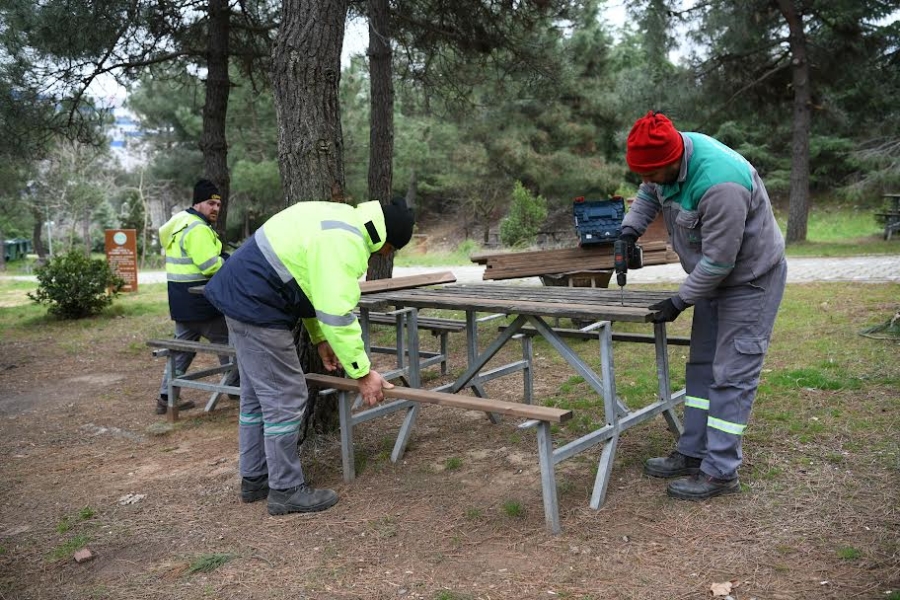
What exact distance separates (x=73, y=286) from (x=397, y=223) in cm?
887

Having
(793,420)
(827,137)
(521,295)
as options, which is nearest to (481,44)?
(521,295)

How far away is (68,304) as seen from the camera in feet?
35.1

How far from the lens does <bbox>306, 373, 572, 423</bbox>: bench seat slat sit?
3158mm

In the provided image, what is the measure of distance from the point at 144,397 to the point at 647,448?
4358 mm

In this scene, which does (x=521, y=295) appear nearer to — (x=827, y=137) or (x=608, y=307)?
(x=608, y=307)

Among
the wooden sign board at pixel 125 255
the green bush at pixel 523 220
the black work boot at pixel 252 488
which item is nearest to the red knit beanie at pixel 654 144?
the black work boot at pixel 252 488

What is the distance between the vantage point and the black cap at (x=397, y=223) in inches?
132

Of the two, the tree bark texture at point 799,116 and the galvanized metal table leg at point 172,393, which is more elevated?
the tree bark texture at point 799,116

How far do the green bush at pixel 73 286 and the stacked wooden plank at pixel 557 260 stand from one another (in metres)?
6.53

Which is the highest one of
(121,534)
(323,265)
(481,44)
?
(481,44)

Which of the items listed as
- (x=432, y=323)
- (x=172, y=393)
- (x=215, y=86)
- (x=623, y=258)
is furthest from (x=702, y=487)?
(x=215, y=86)

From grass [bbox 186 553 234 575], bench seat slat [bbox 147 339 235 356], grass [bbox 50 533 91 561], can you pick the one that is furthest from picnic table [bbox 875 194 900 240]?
grass [bbox 50 533 91 561]

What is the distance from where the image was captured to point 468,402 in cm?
340

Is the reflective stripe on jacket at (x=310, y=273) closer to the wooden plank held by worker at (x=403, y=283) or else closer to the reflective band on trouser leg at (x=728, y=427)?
the wooden plank held by worker at (x=403, y=283)
